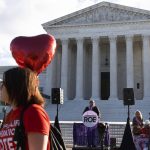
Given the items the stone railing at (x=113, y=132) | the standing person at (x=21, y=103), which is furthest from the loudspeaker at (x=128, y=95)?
the standing person at (x=21, y=103)

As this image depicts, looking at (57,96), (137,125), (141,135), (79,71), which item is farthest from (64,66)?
(141,135)

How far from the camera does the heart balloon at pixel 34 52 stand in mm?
5773

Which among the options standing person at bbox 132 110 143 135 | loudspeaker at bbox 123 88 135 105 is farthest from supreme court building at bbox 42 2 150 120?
standing person at bbox 132 110 143 135

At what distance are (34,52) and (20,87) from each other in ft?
10.3

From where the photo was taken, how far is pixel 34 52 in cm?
590

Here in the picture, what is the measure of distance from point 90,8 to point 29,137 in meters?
43.6

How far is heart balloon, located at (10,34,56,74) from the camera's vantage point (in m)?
5.77

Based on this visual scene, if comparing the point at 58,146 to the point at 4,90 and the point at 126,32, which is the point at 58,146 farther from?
the point at 126,32

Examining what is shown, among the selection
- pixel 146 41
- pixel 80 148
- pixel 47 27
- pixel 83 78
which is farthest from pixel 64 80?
pixel 80 148

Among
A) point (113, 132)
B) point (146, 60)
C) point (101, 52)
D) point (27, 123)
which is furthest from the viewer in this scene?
point (101, 52)

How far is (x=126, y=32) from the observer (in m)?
44.0

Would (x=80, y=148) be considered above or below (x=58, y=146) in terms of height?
below

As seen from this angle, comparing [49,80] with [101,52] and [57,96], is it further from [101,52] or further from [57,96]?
[57,96]

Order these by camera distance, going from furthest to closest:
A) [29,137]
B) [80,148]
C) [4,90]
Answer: [80,148]
[4,90]
[29,137]
